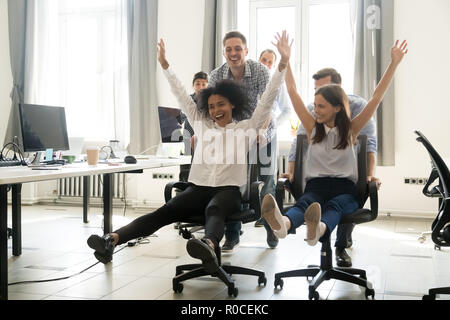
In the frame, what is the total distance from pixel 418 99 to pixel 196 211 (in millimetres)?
3392

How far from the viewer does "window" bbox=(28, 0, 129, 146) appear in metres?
6.05

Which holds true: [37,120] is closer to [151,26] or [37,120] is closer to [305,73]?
[151,26]

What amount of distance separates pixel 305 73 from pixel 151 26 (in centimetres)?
183

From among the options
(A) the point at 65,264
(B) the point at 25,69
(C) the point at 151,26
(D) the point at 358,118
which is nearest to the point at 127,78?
(C) the point at 151,26

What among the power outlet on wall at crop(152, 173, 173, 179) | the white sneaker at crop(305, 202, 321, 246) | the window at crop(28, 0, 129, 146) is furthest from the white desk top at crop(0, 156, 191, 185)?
the window at crop(28, 0, 129, 146)

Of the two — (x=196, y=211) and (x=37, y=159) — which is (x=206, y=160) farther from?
(x=37, y=159)

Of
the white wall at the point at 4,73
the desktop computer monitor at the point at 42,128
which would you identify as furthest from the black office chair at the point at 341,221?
the white wall at the point at 4,73

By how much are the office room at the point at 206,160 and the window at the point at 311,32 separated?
0.05ft

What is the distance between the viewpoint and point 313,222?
7.05 ft

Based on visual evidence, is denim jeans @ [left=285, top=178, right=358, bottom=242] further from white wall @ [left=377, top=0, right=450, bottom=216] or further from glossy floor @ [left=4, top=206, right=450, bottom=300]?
white wall @ [left=377, top=0, right=450, bottom=216]

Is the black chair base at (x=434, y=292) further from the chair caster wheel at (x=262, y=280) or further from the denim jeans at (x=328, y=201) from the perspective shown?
the chair caster wheel at (x=262, y=280)

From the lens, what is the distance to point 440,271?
2984 millimetres

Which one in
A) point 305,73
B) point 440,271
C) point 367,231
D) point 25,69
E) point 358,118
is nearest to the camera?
point 358,118

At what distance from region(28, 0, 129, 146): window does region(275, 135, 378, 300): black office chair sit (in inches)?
149
